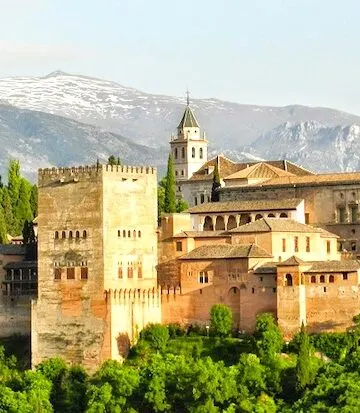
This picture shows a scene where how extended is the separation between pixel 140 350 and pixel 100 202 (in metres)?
6.73

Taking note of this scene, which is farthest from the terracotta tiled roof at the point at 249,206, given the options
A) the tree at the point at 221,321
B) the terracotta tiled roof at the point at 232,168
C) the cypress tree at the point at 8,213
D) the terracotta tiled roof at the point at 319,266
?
the cypress tree at the point at 8,213

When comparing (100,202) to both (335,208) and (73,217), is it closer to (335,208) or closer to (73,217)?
(73,217)

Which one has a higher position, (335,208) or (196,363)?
(335,208)

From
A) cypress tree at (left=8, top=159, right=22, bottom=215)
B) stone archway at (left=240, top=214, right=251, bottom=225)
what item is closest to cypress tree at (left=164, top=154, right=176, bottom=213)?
stone archway at (left=240, top=214, right=251, bottom=225)

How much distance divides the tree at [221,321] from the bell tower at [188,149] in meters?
34.2

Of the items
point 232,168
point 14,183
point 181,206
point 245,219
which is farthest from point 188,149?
point 245,219

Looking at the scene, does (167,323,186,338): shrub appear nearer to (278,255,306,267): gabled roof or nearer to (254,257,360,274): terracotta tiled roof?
(254,257,360,274): terracotta tiled roof

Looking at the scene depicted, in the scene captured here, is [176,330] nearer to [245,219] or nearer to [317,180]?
[245,219]

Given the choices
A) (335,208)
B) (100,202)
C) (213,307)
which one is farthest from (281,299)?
(335,208)

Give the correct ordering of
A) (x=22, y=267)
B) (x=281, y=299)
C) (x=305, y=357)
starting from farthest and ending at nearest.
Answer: (x=22, y=267) < (x=281, y=299) < (x=305, y=357)

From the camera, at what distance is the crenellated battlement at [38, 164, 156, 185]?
73.7 m

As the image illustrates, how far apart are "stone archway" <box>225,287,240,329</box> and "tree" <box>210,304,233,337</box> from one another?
2.15 feet

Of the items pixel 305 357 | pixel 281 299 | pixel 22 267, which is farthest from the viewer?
pixel 22 267

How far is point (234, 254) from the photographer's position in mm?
73125
